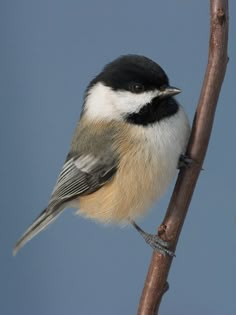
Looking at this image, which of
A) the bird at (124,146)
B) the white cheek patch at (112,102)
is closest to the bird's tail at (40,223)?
the bird at (124,146)

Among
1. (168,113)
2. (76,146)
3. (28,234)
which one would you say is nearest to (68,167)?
(76,146)

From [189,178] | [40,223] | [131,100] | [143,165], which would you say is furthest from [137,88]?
[40,223]

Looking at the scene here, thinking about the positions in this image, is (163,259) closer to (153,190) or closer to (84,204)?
(153,190)

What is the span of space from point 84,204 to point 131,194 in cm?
15

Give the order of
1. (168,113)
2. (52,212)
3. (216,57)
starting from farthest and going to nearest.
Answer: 1. (52,212)
2. (168,113)
3. (216,57)

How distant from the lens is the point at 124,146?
97 centimetres

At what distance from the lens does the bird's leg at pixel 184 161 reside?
2.53 ft

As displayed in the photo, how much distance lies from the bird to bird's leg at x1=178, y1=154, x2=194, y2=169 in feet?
0.08

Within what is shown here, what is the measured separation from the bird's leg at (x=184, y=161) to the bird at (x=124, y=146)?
0.02 metres

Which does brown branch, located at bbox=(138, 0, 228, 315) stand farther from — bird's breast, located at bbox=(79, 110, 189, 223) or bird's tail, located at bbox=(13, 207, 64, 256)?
bird's tail, located at bbox=(13, 207, 64, 256)

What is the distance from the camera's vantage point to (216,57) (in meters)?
0.70

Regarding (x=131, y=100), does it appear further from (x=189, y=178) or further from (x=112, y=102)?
(x=189, y=178)

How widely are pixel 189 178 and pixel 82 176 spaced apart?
349 mm

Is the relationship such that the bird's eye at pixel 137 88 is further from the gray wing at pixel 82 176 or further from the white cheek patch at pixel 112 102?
the gray wing at pixel 82 176
